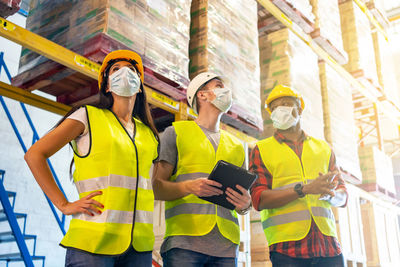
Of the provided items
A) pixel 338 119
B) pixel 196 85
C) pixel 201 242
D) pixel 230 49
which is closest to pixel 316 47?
pixel 338 119

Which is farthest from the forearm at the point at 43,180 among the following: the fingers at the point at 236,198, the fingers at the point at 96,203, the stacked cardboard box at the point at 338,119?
the stacked cardboard box at the point at 338,119

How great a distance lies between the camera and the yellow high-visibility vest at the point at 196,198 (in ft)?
6.71

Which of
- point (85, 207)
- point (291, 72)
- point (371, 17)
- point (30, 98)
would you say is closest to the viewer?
point (85, 207)

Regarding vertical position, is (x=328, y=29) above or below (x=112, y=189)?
above

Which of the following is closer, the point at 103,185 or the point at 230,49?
the point at 103,185

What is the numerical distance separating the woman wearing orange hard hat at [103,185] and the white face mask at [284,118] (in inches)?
41.2

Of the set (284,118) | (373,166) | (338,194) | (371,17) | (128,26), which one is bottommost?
(338,194)

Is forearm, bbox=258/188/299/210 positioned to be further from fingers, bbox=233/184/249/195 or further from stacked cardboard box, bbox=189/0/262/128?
stacked cardboard box, bbox=189/0/262/128

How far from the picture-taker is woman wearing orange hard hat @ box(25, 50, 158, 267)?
1.61 metres

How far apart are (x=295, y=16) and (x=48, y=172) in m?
4.57

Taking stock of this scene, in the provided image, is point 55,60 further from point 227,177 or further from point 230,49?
point 230,49

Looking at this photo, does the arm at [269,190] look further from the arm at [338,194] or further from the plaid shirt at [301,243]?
the arm at [338,194]

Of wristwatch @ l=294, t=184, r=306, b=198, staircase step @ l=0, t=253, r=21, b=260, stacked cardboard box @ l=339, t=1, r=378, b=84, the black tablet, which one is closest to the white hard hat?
the black tablet

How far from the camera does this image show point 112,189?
1697 millimetres
